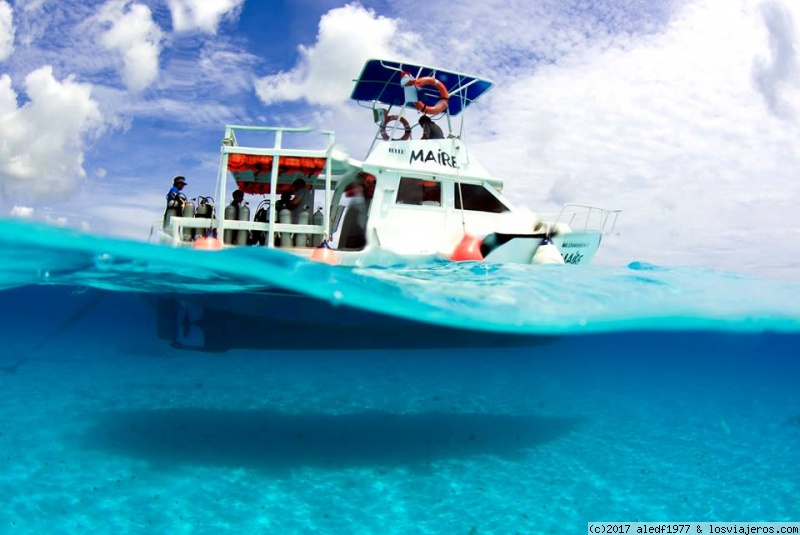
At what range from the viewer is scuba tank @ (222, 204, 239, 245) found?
31.4 ft

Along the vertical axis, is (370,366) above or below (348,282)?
below

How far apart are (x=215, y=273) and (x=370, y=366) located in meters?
10.8

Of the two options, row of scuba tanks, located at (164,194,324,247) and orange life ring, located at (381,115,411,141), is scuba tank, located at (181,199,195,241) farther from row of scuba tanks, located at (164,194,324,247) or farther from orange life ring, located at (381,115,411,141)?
orange life ring, located at (381,115,411,141)

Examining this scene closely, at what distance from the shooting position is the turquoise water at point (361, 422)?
6520 millimetres

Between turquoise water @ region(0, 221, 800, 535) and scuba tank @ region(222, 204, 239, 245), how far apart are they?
1021mm

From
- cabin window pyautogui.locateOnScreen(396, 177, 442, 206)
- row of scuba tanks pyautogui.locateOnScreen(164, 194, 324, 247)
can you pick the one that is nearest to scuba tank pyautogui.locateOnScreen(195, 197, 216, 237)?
row of scuba tanks pyautogui.locateOnScreen(164, 194, 324, 247)

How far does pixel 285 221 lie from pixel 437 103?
5.03 meters

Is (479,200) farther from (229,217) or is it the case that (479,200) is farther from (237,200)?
(229,217)

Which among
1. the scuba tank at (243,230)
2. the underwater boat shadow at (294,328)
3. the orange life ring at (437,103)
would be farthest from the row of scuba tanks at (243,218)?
the orange life ring at (437,103)

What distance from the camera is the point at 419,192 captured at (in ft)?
34.9

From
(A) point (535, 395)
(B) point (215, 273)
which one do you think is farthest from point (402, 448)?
(A) point (535, 395)

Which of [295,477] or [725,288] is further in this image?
[725,288]

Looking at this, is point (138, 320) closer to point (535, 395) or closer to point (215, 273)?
point (215, 273)

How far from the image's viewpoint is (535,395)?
2434 cm
